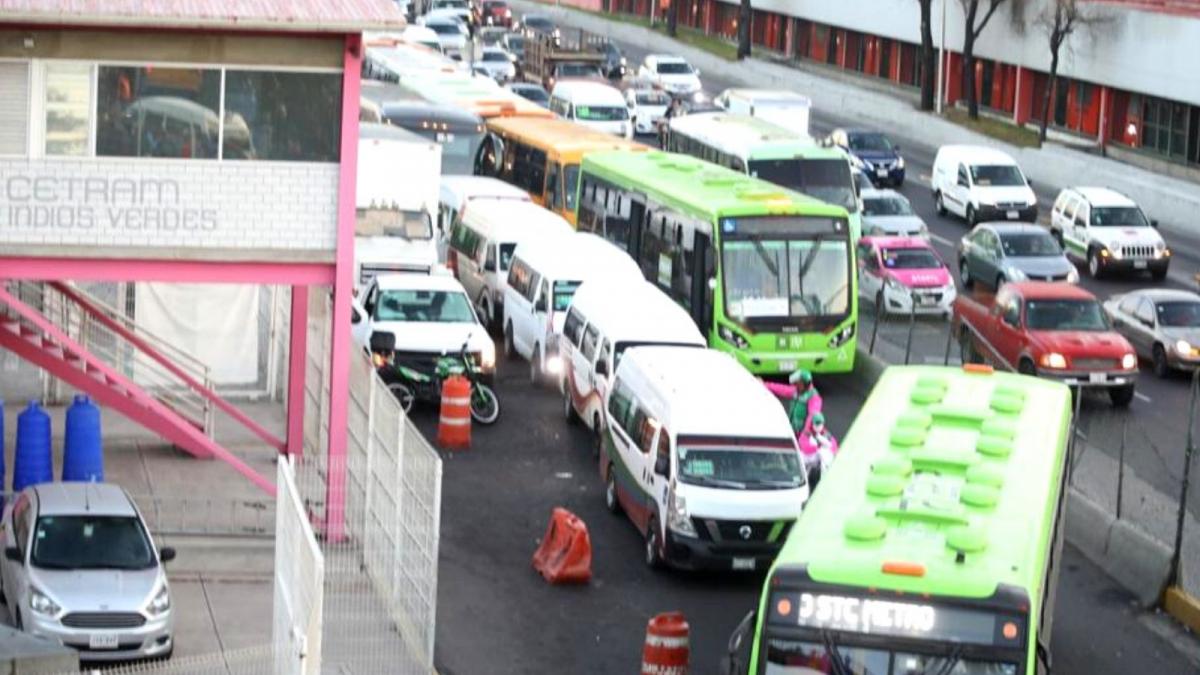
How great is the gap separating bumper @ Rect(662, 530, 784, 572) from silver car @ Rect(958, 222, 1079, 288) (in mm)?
18838

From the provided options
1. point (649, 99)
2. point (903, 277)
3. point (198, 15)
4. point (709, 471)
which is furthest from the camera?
point (649, 99)

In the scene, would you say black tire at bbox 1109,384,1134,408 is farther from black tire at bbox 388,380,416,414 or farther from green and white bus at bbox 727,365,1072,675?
green and white bus at bbox 727,365,1072,675

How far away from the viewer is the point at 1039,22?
7088 cm

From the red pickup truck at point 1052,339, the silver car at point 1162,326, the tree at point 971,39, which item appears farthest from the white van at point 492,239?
the tree at point 971,39

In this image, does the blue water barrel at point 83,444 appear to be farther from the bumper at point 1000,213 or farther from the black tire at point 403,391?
the bumper at point 1000,213

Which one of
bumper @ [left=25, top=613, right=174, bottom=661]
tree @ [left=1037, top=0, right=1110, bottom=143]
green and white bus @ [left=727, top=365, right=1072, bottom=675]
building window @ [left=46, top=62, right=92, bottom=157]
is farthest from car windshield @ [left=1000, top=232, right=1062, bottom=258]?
bumper @ [left=25, top=613, right=174, bottom=661]

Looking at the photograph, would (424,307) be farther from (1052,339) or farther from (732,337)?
(1052,339)

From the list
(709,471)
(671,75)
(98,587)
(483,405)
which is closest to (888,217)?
(483,405)

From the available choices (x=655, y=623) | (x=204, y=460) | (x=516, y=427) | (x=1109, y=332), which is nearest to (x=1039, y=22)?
(x=1109, y=332)

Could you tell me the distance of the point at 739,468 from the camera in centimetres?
2572

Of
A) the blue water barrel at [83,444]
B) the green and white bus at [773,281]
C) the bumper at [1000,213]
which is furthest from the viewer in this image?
the bumper at [1000,213]

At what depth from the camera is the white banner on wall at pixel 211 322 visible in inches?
1297

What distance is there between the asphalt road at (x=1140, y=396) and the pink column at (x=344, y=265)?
30.0 feet

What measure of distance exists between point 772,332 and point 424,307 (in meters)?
5.12
